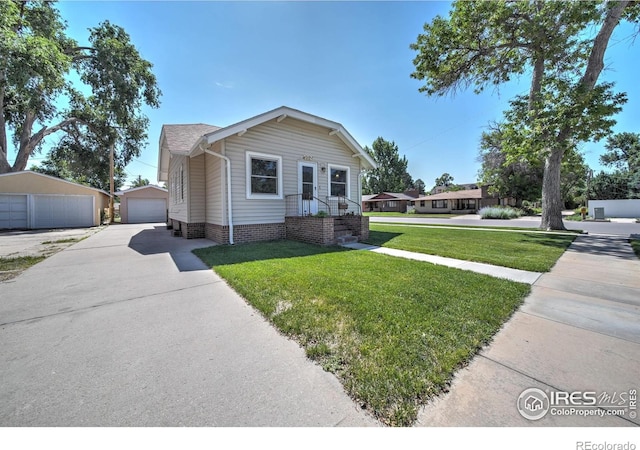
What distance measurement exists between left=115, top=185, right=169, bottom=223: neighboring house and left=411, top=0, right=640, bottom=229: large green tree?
22717 mm

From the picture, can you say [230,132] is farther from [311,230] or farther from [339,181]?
[339,181]

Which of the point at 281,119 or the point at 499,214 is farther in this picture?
the point at 499,214

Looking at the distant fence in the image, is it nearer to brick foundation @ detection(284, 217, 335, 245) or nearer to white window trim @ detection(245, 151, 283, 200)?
brick foundation @ detection(284, 217, 335, 245)

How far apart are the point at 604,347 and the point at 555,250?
6248 mm

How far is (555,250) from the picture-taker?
721 centimetres

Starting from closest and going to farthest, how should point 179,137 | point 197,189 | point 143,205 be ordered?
point 197,189 < point 179,137 < point 143,205

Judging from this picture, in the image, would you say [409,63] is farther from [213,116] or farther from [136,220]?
[136,220]

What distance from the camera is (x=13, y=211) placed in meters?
16.1

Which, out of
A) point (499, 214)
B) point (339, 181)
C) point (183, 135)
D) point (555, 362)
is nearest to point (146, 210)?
point (183, 135)

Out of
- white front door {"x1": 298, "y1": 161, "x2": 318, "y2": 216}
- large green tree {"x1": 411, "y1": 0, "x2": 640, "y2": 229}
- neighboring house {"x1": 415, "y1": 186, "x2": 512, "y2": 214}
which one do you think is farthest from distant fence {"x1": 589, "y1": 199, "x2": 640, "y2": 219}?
white front door {"x1": 298, "y1": 161, "x2": 318, "y2": 216}

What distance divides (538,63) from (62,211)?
29421 mm

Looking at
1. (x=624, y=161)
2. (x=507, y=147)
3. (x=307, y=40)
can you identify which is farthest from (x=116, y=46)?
(x=624, y=161)

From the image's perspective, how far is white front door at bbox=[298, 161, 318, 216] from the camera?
991 centimetres

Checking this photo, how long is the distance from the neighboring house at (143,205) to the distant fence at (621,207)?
42.3 metres
